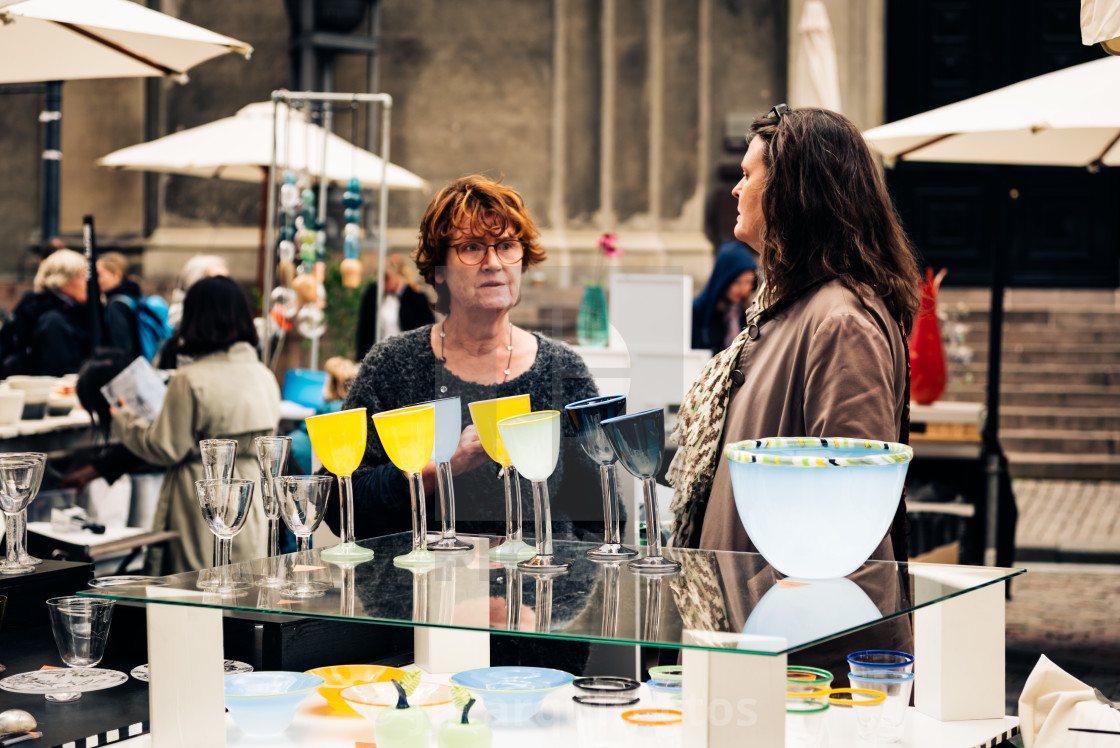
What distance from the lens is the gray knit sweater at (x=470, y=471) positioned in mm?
2254

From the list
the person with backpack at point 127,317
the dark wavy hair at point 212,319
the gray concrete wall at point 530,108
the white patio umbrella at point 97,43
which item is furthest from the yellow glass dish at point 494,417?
the gray concrete wall at point 530,108

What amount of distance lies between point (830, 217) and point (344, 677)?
118cm

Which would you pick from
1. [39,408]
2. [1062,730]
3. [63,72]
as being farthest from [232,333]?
[1062,730]

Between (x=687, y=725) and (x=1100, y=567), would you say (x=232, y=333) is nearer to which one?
(x=687, y=725)

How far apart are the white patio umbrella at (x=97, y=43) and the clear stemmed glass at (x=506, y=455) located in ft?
9.67

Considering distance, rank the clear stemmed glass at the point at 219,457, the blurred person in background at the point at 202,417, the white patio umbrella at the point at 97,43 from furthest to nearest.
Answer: the blurred person in background at the point at 202,417 → the white patio umbrella at the point at 97,43 → the clear stemmed glass at the point at 219,457

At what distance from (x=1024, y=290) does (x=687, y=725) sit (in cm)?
1177

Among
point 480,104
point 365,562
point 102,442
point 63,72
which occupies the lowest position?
point 102,442

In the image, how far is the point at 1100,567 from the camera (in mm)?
7457

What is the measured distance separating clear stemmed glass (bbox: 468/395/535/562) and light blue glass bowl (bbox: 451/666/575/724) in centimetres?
20

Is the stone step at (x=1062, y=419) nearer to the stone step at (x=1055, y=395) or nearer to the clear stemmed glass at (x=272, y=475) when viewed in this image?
the stone step at (x=1055, y=395)

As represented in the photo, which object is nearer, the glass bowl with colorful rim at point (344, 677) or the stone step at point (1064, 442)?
the glass bowl with colorful rim at point (344, 677)

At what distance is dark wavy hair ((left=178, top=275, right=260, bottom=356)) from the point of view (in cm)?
509

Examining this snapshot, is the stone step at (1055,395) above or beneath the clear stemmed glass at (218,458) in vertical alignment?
beneath
